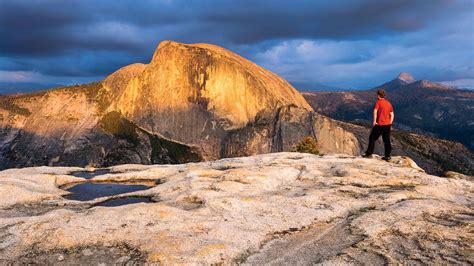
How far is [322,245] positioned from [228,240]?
4.33 meters

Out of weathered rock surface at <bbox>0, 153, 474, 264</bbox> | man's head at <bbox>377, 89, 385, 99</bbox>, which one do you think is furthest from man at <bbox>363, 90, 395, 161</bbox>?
weathered rock surface at <bbox>0, 153, 474, 264</bbox>

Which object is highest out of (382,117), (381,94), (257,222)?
(381,94)

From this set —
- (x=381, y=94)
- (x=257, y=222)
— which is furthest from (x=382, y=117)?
(x=257, y=222)

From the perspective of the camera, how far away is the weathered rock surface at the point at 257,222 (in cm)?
1664

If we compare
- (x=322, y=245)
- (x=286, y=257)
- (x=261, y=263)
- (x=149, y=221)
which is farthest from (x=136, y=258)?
(x=322, y=245)

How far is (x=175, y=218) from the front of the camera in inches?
806

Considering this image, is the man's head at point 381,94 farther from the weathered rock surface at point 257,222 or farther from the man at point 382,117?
the weathered rock surface at point 257,222

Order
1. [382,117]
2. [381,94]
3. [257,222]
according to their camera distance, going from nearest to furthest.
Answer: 1. [257,222]
2. [381,94]
3. [382,117]

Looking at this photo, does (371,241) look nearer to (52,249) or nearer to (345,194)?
(345,194)

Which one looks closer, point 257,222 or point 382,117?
point 257,222

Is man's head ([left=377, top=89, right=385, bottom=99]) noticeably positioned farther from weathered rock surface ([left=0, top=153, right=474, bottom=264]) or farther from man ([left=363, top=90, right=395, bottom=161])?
weathered rock surface ([left=0, top=153, right=474, bottom=264])

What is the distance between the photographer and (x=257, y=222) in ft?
67.4

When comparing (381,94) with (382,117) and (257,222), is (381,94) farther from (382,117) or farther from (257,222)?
(257,222)

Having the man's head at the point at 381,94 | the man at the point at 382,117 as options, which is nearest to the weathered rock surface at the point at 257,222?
the man at the point at 382,117
